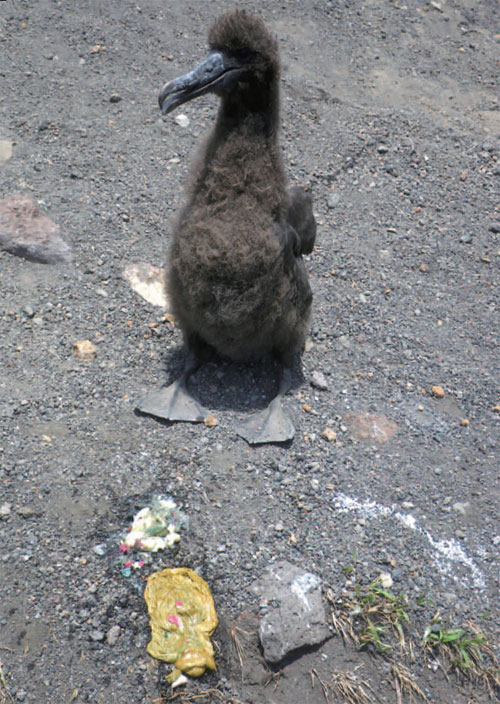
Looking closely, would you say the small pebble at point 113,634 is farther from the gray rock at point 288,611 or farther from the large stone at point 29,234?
the large stone at point 29,234

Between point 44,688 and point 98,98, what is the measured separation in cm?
A: 502

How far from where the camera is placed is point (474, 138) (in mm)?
6727

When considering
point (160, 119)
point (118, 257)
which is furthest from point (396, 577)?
point (160, 119)

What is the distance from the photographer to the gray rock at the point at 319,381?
170 inches

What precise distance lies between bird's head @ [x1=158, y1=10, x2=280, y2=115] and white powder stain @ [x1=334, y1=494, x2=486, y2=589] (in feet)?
7.06

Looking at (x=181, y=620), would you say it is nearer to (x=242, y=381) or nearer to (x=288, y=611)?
(x=288, y=611)

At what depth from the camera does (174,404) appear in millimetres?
3936

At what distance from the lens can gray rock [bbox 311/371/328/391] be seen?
14.2 ft

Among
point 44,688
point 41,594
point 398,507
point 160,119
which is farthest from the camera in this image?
point 160,119

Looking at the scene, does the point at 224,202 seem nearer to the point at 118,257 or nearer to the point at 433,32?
the point at 118,257

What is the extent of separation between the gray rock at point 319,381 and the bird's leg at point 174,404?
750 millimetres

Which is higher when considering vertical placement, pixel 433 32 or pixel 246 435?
pixel 433 32

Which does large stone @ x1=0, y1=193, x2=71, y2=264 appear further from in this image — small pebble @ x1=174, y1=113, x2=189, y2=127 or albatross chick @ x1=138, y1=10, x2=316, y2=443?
small pebble @ x1=174, y1=113, x2=189, y2=127

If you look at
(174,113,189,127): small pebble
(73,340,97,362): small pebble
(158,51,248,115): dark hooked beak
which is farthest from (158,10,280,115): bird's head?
(174,113,189,127): small pebble
